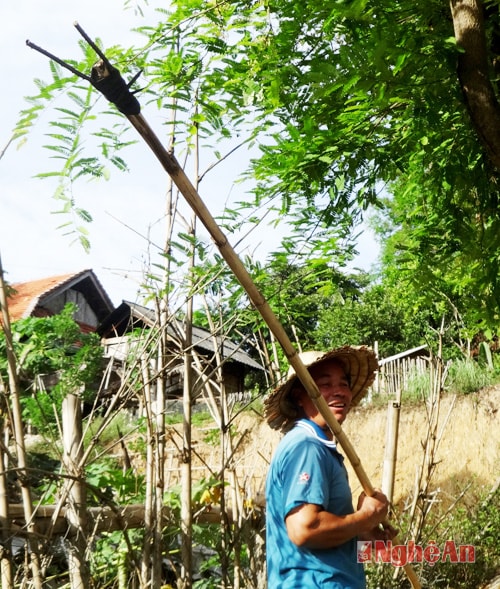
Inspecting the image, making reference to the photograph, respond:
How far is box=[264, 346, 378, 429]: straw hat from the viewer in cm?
242

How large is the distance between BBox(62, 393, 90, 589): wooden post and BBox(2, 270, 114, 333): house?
19.3 meters

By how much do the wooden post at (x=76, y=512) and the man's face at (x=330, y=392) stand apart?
819 mm

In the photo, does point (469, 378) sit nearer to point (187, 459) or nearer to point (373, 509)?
point (187, 459)

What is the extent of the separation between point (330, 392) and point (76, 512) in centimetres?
102

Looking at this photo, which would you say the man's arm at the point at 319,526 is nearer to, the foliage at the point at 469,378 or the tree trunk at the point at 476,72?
the tree trunk at the point at 476,72

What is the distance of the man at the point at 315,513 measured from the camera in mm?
2010

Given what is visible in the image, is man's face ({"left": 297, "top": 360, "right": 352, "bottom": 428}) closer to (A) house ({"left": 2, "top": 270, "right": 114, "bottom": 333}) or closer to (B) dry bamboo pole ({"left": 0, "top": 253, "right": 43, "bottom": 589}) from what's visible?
(B) dry bamboo pole ({"left": 0, "top": 253, "right": 43, "bottom": 589})

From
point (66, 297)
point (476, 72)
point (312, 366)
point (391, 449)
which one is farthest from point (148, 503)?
point (66, 297)

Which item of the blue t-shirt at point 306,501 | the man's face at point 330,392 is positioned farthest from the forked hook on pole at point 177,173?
the man's face at point 330,392

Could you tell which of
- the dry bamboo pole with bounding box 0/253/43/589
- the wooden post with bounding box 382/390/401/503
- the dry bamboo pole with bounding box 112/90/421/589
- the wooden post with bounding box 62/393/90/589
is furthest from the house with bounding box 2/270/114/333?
the dry bamboo pole with bounding box 112/90/421/589

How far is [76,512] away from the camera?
8.27 feet

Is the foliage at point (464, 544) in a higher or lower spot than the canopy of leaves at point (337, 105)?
lower

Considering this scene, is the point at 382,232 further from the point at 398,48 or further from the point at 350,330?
the point at 398,48

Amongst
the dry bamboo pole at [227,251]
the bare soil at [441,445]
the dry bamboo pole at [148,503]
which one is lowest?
the bare soil at [441,445]
